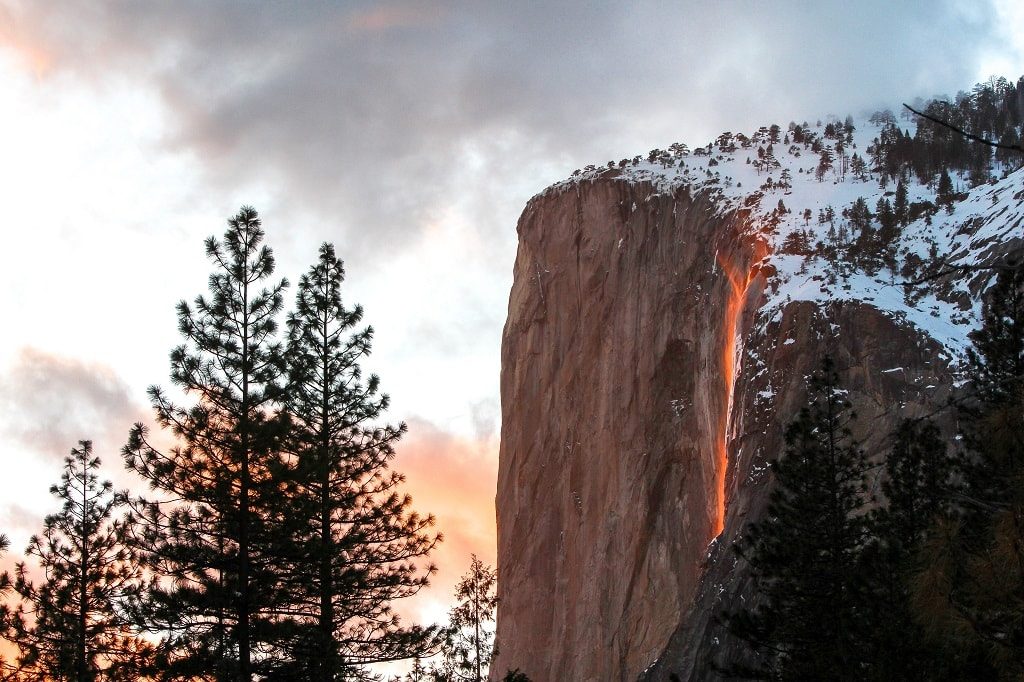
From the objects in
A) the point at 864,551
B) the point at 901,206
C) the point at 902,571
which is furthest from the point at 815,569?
the point at 901,206

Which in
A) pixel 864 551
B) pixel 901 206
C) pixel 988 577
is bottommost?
pixel 988 577

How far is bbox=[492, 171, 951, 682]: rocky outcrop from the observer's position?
37.0 m

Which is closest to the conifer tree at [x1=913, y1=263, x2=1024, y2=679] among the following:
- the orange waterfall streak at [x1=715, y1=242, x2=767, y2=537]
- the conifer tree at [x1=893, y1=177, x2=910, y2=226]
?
the orange waterfall streak at [x1=715, y1=242, x2=767, y2=537]

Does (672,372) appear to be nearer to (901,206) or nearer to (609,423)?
(609,423)

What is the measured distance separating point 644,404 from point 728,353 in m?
8.62

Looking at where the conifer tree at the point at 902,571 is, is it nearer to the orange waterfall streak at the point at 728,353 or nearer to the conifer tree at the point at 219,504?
the conifer tree at the point at 219,504

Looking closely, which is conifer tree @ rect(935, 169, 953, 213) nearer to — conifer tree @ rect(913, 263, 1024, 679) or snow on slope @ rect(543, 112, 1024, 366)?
snow on slope @ rect(543, 112, 1024, 366)

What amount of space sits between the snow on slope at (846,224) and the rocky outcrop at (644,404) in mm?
596

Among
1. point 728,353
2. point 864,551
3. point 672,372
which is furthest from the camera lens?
point 672,372

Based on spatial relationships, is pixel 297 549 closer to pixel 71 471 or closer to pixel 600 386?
pixel 71 471

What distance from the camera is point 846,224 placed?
45312 millimetres

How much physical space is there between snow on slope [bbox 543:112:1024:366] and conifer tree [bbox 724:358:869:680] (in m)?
9.06

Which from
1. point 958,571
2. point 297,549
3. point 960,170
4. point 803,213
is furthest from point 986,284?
point 958,571

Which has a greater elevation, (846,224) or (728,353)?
(846,224)
